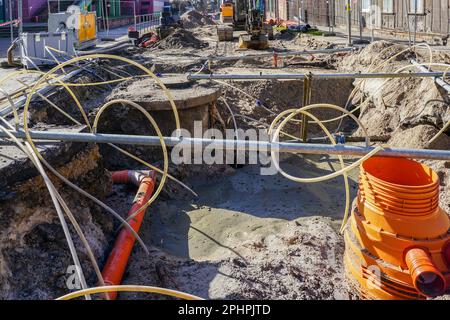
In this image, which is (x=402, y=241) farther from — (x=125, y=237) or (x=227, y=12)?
(x=227, y=12)

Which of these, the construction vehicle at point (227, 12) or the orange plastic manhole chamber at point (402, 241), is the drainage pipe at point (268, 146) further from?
the construction vehicle at point (227, 12)

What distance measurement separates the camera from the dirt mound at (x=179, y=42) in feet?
66.9

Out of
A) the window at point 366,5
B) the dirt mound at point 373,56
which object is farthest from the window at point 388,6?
the dirt mound at point 373,56

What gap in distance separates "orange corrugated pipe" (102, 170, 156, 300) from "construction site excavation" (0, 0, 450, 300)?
0.02 m

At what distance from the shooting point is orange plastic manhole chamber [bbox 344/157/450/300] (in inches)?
133

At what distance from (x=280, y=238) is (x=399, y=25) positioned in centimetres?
1758

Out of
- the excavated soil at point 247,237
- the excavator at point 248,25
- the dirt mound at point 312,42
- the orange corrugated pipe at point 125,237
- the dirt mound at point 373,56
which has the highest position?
the excavator at point 248,25

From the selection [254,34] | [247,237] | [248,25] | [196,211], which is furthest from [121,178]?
[248,25]

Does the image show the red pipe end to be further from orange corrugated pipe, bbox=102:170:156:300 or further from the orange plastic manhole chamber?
the orange plastic manhole chamber

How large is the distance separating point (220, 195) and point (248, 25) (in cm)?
1409

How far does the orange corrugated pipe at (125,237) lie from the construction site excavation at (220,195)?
15mm

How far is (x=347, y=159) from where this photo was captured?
8141mm

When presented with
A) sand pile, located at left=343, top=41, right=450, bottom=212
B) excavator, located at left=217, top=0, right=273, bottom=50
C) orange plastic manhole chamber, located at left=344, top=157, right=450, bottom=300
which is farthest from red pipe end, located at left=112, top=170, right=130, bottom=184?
excavator, located at left=217, top=0, right=273, bottom=50

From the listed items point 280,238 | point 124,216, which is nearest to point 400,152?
point 280,238
